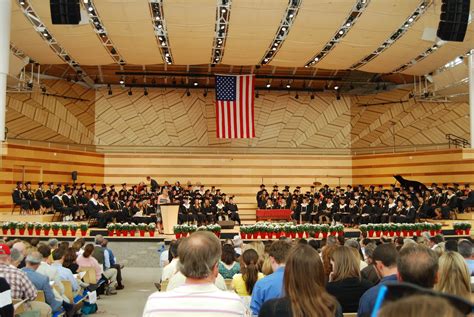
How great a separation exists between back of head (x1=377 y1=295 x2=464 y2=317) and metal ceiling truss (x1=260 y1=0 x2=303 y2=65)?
50.0 ft

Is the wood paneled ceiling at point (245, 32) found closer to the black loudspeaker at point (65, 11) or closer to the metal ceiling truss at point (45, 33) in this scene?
the metal ceiling truss at point (45, 33)

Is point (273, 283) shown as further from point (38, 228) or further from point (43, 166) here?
point (43, 166)

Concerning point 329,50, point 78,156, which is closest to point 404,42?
point 329,50

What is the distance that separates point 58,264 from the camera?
24.2 feet

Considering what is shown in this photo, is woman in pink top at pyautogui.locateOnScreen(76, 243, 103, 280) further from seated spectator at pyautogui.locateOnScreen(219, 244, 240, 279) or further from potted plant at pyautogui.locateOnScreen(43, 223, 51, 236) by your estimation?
potted plant at pyautogui.locateOnScreen(43, 223, 51, 236)

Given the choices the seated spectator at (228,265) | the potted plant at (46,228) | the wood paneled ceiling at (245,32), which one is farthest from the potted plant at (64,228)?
the seated spectator at (228,265)

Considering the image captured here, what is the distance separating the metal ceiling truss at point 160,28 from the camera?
52.9 ft

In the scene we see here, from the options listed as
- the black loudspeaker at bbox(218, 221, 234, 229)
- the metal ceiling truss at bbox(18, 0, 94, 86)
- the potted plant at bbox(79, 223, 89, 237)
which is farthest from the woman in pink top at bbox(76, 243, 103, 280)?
the black loudspeaker at bbox(218, 221, 234, 229)

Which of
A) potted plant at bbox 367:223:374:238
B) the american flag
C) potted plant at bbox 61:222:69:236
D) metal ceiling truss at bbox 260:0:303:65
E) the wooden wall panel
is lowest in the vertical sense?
potted plant at bbox 367:223:374:238

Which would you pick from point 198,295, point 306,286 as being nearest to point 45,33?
point 306,286

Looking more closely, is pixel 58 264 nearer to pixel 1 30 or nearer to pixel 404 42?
pixel 1 30

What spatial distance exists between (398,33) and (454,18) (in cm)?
528

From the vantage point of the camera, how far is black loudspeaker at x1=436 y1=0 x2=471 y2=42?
13047 millimetres

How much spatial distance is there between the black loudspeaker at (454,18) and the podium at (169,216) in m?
8.94
